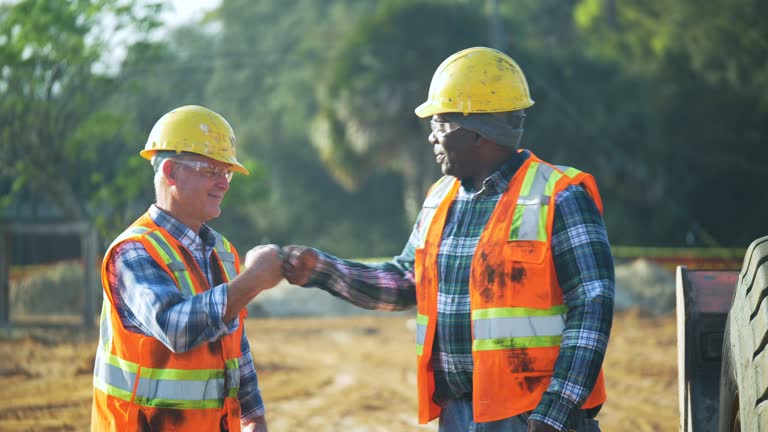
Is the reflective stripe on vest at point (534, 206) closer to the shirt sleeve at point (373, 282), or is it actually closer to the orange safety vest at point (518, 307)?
the orange safety vest at point (518, 307)

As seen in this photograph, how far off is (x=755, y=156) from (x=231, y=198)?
605 inches

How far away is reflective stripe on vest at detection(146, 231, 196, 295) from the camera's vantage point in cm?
363

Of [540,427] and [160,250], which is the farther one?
[160,250]

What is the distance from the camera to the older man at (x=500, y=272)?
11.7 feet

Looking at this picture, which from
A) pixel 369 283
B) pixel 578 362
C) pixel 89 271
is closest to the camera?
pixel 578 362

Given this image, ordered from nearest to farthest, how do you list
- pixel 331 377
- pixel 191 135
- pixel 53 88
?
pixel 191 135, pixel 331 377, pixel 53 88

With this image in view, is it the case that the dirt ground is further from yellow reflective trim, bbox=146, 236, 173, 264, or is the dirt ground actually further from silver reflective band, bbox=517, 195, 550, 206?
yellow reflective trim, bbox=146, 236, 173, 264

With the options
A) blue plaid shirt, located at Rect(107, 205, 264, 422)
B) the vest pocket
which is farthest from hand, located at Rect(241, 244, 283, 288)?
the vest pocket

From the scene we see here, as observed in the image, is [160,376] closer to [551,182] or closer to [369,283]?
[369,283]

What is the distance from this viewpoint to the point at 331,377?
1304 centimetres

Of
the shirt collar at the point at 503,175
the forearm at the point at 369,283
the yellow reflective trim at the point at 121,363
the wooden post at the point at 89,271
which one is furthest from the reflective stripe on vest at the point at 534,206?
the wooden post at the point at 89,271

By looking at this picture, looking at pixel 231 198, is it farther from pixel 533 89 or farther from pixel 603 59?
pixel 603 59

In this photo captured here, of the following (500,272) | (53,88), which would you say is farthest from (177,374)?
(53,88)

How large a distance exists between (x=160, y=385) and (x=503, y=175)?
5.00ft
